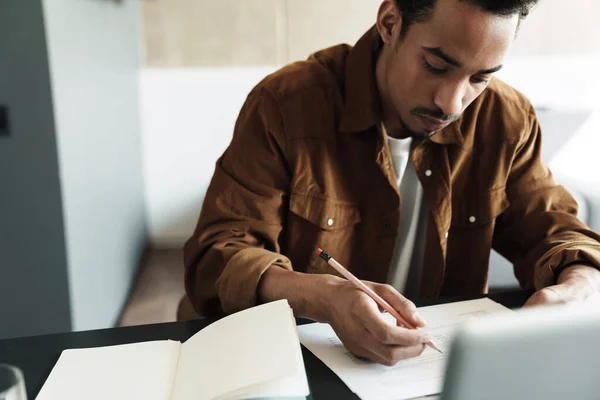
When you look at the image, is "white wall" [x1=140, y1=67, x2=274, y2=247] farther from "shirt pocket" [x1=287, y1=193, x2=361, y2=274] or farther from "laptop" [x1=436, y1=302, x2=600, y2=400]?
"laptop" [x1=436, y1=302, x2=600, y2=400]

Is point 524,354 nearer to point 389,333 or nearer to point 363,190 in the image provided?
point 389,333

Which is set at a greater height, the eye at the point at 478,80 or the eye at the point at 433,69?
the eye at the point at 433,69

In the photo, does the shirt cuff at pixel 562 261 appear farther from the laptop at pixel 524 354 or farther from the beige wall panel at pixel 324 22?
the beige wall panel at pixel 324 22

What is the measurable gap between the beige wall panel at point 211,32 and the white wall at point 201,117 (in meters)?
0.06

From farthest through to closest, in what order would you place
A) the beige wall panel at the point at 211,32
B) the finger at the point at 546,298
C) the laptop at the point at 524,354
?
the beige wall panel at the point at 211,32 < the finger at the point at 546,298 < the laptop at the point at 524,354

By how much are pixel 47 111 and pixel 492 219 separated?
1.19 m

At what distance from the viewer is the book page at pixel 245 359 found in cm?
63

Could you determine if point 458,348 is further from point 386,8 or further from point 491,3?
point 386,8

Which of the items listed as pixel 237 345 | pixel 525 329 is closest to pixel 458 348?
pixel 525 329

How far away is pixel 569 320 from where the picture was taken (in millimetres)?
397

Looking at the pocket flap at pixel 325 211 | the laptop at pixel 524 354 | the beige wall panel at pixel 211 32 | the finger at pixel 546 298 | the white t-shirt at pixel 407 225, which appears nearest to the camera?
the laptop at pixel 524 354

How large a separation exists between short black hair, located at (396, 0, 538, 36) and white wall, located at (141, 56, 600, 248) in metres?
1.87

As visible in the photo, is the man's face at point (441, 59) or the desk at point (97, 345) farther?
the man's face at point (441, 59)

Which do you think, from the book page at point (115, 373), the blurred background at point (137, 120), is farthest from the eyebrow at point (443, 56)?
the blurred background at point (137, 120)
